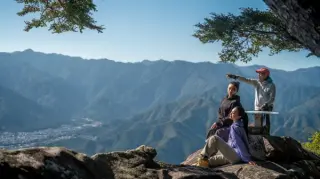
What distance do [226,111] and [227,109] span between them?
7 centimetres

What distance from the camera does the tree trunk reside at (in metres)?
9.48

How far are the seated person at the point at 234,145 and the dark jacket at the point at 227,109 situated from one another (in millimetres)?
659

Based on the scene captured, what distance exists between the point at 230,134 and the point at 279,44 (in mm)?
12914

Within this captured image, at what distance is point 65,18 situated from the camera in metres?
11.1

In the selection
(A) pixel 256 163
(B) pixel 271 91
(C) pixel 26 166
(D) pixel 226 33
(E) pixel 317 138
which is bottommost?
(E) pixel 317 138

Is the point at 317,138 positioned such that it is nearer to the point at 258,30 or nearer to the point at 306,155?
the point at 258,30

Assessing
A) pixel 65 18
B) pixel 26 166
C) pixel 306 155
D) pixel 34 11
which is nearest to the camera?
pixel 26 166

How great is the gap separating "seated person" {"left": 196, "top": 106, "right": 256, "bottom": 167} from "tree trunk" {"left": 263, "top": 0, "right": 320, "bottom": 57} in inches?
123

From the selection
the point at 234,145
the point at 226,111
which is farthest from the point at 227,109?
the point at 234,145

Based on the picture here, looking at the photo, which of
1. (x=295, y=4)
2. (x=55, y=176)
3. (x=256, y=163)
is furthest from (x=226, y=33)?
(x=55, y=176)

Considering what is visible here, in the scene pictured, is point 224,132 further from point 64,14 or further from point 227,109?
point 64,14

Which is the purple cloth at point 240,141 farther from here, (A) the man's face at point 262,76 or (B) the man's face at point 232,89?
(A) the man's face at point 262,76

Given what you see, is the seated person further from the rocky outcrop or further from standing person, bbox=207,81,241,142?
standing person, bbox=207,81,241,142

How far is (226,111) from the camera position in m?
10.2
